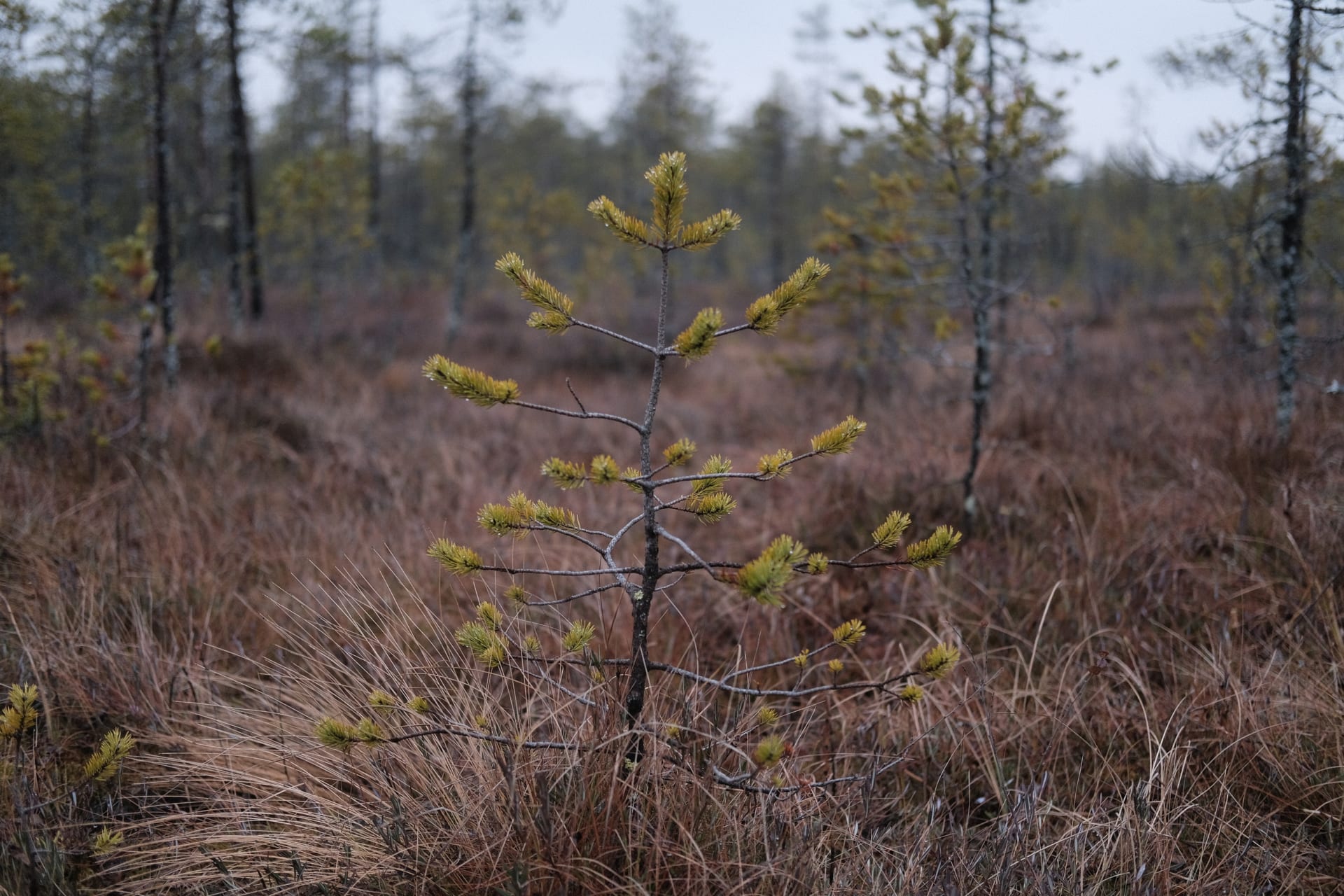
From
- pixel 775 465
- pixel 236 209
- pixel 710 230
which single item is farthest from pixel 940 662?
pixel 236 209

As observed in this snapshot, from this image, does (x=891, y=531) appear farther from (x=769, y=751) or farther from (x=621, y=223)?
(x=621, y=223)

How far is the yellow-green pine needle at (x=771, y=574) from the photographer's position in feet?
4.34

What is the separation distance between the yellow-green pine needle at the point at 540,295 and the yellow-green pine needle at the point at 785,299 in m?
0.40

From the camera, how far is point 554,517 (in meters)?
1.66

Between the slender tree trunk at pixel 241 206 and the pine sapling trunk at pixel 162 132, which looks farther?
the slender tree trunk at pixel 241 206

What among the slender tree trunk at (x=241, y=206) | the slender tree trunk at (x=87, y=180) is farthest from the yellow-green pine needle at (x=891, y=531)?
the slender tree trunk at (x=87, y=180)

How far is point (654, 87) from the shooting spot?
745 inches

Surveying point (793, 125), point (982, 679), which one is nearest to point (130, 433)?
point (982, 679)

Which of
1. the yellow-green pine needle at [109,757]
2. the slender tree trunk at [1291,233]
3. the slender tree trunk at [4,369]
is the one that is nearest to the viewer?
the yellow-green pine needle at [109,757]

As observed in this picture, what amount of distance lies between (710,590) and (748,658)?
1.83 feet

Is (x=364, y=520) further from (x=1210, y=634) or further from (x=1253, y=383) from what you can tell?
(x=1253, y=383)

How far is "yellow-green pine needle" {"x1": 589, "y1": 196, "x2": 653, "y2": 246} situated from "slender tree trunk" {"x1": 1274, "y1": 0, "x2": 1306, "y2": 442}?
4.26 m

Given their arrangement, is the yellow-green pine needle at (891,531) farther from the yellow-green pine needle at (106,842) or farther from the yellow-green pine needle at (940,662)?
the yellow-green pine needle at (106,842)

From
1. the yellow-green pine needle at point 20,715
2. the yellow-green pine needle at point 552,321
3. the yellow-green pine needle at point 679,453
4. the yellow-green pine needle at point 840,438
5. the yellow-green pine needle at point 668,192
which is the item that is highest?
the yellow-green pine needle at point 668,192
